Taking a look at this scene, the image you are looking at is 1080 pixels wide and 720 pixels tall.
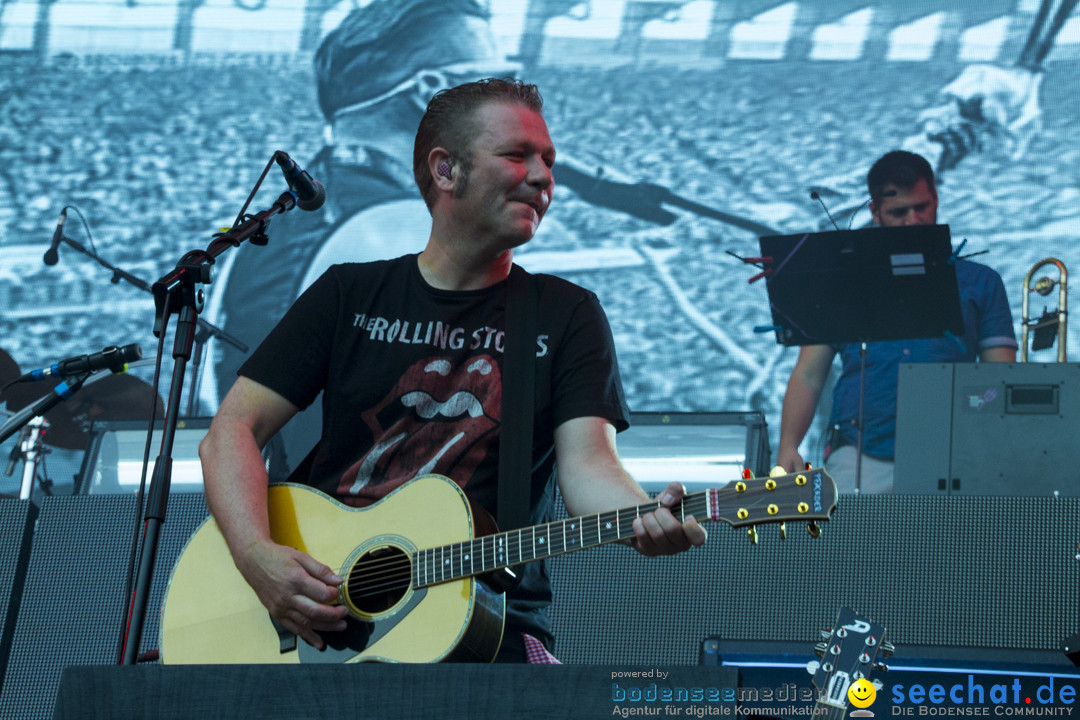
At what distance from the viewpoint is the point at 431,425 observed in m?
2.41

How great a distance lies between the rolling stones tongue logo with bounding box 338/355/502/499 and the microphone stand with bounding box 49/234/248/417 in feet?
10.8

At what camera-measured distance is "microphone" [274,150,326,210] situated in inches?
113

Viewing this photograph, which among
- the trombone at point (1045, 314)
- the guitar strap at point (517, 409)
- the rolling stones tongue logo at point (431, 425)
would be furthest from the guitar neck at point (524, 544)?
the trombone at point (1045, 314)

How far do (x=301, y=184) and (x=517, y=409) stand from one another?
0.99 meters

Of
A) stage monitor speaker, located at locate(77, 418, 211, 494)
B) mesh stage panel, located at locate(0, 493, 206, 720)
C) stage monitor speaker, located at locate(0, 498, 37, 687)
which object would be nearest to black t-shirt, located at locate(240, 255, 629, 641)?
mesh stage panel, located at locate(0, 493, 206, 720)

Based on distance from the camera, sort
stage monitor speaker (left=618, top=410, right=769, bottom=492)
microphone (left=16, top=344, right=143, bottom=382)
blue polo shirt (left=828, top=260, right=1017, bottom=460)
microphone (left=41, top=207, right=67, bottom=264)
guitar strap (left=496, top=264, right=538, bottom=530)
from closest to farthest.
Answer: guitar strap (left=496, top=264, right=538, bottom=530), microphone (left=16, top=344, right=143, bottom=382), stage monitor speaker (left=618, top=410, right=769, bottom=492), blue polo shirt (left=828, top=260, right=1017, bottom=460), microphone (left=41, top=207, right=67, bottom=264)

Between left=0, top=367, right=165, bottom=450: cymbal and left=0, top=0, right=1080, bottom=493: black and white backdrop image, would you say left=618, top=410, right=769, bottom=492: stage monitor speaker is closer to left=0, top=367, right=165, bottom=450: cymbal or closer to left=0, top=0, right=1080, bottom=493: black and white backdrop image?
left=0, top=0, right=1080, bottom=493: black and white backdrop image

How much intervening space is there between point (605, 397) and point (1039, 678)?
1054 mm

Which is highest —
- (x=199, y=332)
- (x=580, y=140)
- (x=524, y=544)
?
(x=580, y=140)

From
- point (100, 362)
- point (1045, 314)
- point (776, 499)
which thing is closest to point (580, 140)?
point (1045, 314)

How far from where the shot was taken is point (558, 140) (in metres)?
6.06

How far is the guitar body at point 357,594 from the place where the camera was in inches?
82.7

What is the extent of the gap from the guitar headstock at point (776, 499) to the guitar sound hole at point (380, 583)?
0.63 metres

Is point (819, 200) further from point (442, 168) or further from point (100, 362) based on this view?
point (100, 362)
